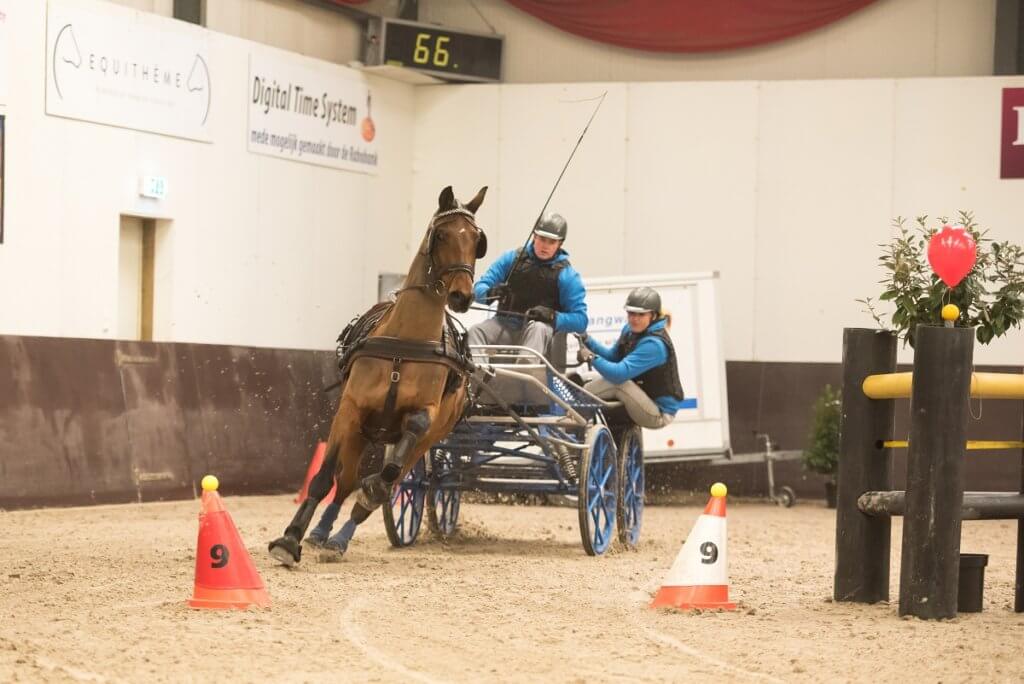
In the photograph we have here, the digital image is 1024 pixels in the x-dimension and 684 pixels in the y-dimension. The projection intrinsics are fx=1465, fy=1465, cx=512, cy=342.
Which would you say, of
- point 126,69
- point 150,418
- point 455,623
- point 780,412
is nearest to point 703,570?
point 455,623

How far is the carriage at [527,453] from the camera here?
9.70 metres

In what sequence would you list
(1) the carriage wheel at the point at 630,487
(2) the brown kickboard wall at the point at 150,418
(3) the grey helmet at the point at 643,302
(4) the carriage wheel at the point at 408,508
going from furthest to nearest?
(2) the brown kickboard wall at the point at 150,418 → (3) the grey helmet at the point at 643,302 → (1) the carriage wheel at the point at 630,487 → (4) the carriage wheel at the point at 408,508

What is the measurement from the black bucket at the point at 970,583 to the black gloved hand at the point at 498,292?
158 inches

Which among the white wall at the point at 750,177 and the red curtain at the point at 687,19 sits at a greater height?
the red curtain at the point at 687,19

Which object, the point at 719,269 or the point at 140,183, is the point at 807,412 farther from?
the point at 140,183

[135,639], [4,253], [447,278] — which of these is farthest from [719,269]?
[135,639]

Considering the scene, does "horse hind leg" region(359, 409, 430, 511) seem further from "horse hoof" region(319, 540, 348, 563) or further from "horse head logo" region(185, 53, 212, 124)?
"horse head logo" region(185, 53, 212, 124)

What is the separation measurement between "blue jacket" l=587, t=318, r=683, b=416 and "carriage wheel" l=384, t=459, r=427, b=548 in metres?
1.52

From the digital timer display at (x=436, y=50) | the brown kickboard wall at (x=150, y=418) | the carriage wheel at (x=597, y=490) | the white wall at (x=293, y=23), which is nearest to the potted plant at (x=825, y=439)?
the brown kickboard wall at (x=150, y=418)

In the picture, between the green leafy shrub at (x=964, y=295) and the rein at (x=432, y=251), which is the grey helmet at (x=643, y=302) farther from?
the green leafy shrub at (x=964, y=295)

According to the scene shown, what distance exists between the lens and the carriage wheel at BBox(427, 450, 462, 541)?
33.6 feet

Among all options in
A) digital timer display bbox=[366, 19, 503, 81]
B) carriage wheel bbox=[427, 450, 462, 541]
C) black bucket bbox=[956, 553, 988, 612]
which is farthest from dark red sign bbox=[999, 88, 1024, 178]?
black bucket bbox=[956, 553, 988, 612]

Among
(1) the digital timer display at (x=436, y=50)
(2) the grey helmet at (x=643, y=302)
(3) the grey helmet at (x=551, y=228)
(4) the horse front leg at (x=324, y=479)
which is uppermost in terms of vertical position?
(1) the digital timer display at (x=436, y=50)

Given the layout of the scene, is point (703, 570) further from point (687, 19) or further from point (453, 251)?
point (687, 19)
